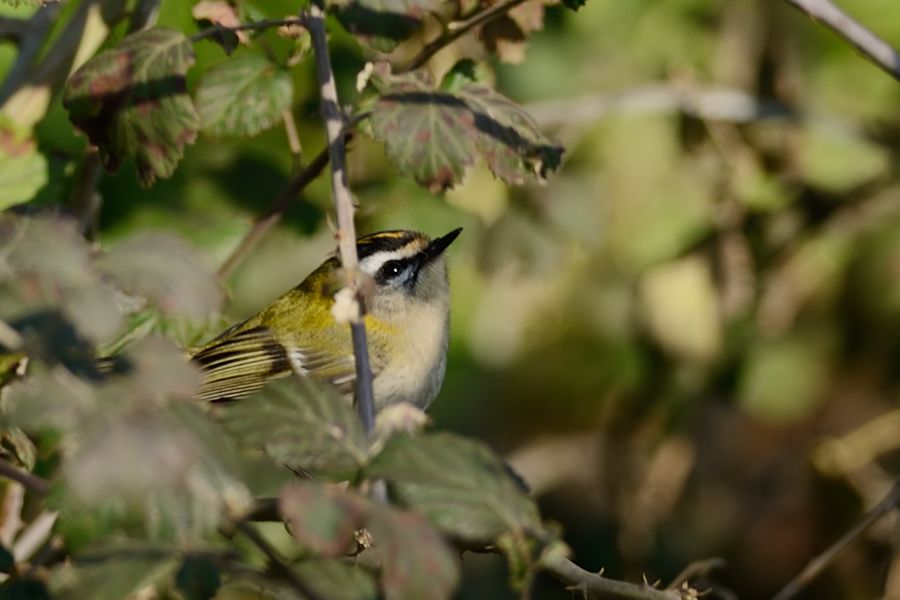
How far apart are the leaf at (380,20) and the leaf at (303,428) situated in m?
0.57

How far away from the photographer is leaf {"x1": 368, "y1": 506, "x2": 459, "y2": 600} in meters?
1.08

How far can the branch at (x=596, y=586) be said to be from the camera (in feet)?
4.93

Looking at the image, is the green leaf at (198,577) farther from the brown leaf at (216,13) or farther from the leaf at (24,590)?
the brown leaf at (216,13)

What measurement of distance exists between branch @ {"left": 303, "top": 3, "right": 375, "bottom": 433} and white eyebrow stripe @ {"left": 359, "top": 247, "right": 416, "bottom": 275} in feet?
4.41

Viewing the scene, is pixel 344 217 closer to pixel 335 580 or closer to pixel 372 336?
pixel 335 580

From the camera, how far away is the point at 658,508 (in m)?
3.84

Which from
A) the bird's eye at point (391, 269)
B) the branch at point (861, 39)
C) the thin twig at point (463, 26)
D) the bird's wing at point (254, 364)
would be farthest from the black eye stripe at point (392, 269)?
the branch at point (861, 39)

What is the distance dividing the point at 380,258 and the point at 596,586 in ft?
5.36

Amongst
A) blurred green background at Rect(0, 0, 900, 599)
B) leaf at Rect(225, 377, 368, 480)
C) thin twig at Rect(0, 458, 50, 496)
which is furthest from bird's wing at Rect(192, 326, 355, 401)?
leaf at Rect(225, 377, 368, 480)

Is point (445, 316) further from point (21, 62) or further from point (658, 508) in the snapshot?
point (21, 62)

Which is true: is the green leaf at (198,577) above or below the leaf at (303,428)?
below

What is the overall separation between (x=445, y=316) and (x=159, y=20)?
109 cm

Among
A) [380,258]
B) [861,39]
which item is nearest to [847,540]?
[861,39]

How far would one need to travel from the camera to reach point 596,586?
61.7 inches
